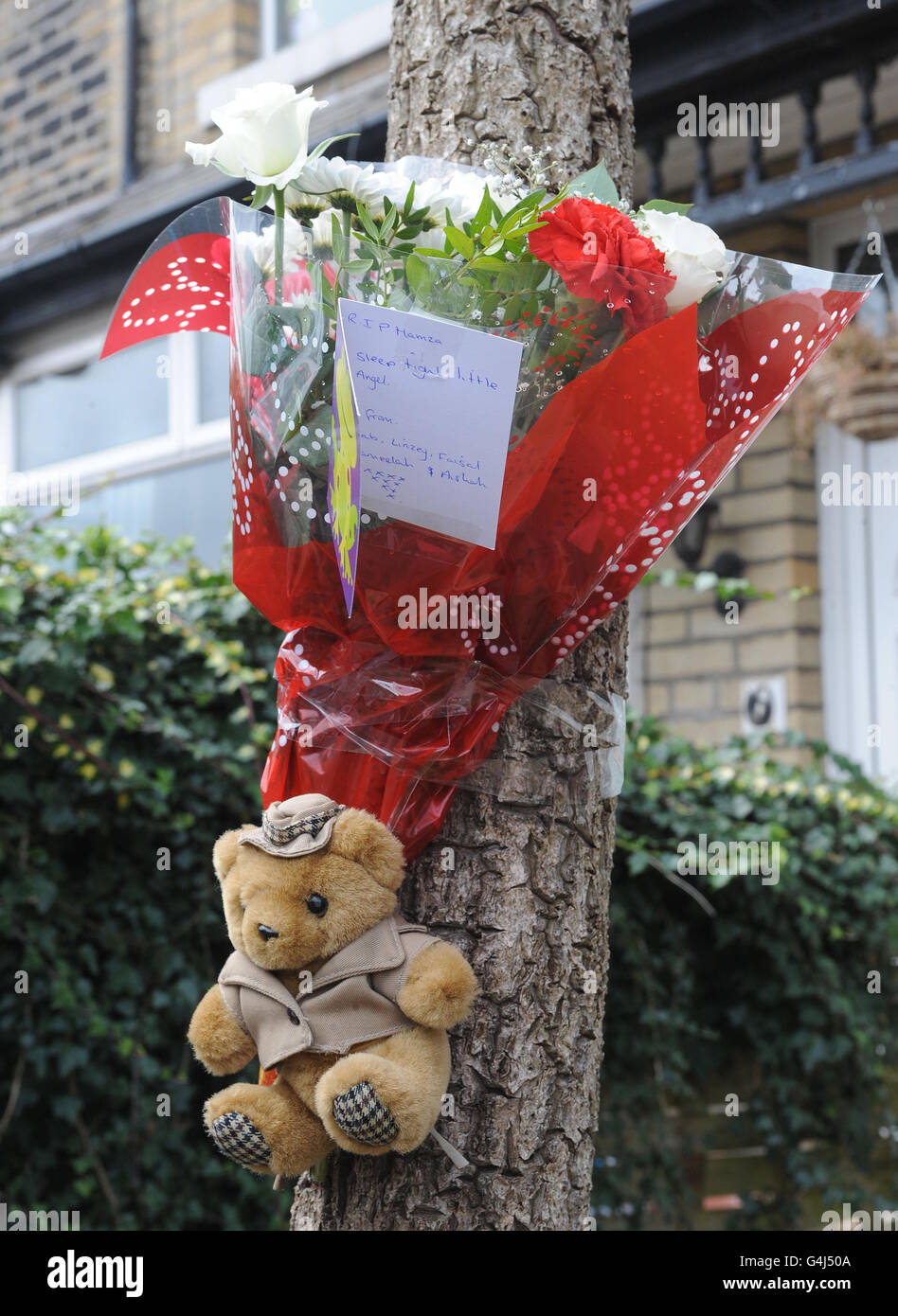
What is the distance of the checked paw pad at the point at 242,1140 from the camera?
1.36m

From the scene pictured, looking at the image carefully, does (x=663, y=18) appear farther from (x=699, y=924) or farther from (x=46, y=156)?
(x=46, y=156)

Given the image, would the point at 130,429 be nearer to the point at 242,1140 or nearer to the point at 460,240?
the point at 460,240

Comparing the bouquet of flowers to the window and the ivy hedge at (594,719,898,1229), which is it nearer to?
the ivy hedge at (594,719,898,1229)

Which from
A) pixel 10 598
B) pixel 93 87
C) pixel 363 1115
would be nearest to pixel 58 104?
pixel 93 87

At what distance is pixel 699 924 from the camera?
160 inches

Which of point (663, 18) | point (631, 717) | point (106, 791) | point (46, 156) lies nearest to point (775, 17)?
point (663, 18)

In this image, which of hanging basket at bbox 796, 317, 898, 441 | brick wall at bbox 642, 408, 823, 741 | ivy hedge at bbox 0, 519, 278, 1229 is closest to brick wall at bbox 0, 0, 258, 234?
brick wall at bbox 642, 408, 823, 741

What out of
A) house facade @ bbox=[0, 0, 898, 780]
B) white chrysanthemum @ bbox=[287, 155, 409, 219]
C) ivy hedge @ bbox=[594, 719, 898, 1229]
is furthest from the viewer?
house facade @ bbox=[0, 0, 898, 780]

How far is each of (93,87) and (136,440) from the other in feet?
8.97

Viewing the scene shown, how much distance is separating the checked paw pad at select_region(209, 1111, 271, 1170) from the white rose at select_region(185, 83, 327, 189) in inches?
40.3

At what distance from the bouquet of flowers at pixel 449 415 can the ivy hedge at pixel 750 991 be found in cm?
222

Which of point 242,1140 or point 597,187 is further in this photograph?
point 597,187

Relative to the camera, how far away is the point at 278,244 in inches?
53.9

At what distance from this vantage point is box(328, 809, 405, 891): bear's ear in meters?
1.37
